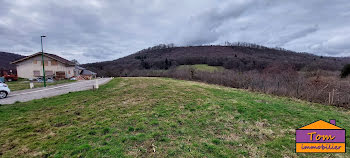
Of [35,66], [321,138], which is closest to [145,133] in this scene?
[321,138]

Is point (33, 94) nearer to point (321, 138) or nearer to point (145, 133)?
point (145, 133)

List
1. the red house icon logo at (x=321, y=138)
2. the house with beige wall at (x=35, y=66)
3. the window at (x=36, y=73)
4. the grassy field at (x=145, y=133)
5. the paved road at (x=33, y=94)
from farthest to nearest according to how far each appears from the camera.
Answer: the window at (x=36, y=73), the house with beige wall at (x=35, y=66), the paved road at (x=33, y=94), the grassy field at (x=145, y=133), the red house icon logo at (x=321, y=138)

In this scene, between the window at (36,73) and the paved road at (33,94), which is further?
the window at (36,73)

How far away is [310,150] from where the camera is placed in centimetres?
313

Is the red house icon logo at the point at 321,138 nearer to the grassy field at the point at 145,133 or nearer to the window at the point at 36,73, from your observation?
the grassy field at the point at 145,133

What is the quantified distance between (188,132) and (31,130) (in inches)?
209

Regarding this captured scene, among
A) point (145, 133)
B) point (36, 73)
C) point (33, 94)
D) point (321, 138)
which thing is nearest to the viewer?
point (321, 138)

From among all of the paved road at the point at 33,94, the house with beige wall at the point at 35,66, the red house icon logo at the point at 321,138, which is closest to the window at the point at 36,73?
the house with beige wall at the point at 35,66

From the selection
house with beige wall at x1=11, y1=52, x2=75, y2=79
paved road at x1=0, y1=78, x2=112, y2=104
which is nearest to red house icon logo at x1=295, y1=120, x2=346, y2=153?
paved road at x1=0, y1=78, x2=112, y2=104

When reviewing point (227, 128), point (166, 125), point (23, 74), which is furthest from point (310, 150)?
point (23, 74)

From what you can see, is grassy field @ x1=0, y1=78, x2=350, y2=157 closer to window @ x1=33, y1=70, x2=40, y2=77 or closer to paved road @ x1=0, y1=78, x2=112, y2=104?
paved road @ x1=0, y1=78, x2=112, y2=104

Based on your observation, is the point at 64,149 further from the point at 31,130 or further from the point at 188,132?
the point at 188,132

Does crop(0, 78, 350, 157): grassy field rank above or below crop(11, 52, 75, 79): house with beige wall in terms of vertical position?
below

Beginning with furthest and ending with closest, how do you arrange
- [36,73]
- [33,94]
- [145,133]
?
[36,73] → [33,94] → [145,133]
